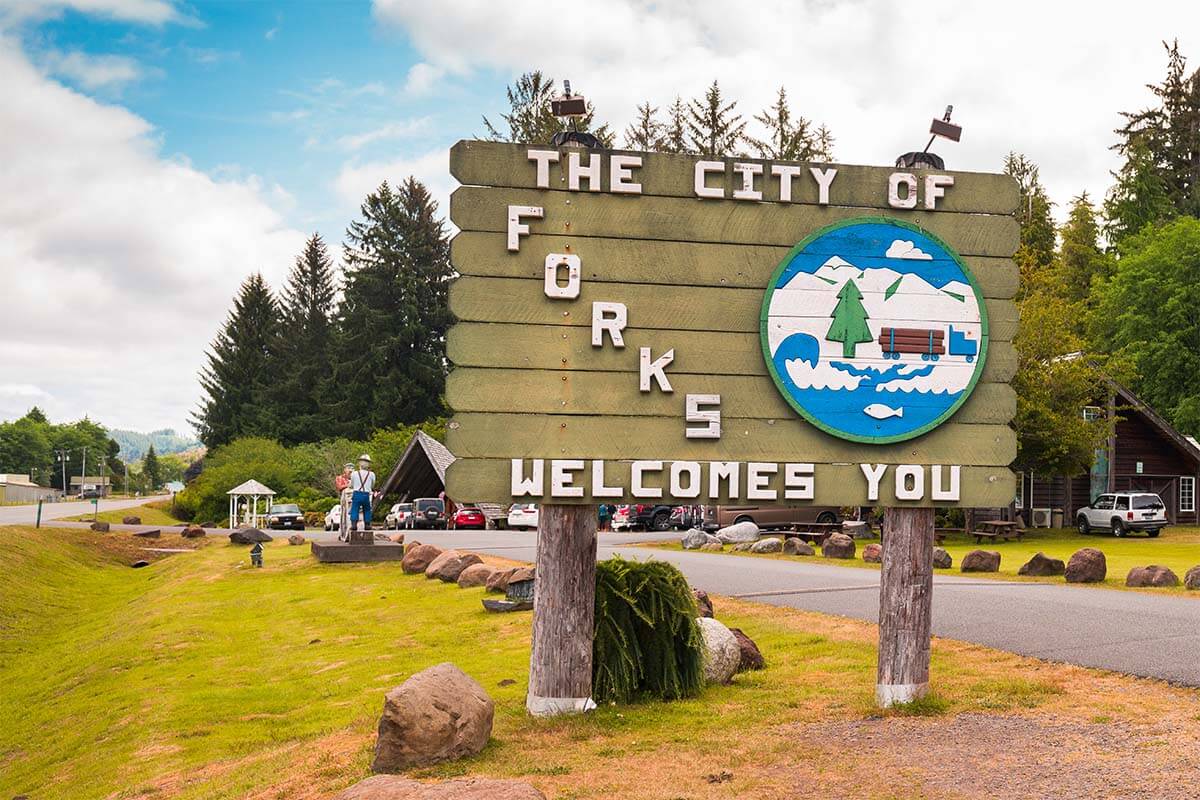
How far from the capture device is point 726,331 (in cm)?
784

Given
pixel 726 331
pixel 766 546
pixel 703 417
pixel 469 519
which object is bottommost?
pixel 469 519

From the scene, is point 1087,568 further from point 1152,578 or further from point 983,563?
point 983,563

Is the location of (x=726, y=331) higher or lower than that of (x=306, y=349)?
lower

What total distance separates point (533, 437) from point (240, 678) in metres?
6.81

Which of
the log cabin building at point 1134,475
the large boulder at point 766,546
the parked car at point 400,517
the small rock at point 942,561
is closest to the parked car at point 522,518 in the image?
the parked car at point 400,517

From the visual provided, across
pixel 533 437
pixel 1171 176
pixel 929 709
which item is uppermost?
pixel 1171 176

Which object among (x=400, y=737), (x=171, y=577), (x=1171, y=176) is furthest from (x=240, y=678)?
(x=1171, y=176)

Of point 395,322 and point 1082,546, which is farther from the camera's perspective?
point 395,322

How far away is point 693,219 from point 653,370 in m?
1.18

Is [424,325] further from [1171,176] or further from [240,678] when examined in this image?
[240,678]

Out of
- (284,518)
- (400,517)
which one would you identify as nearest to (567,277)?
(400,517)

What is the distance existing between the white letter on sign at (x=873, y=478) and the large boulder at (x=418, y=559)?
42.3 feet

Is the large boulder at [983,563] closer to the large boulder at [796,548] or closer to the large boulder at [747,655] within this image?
the large boulder at [796,548]

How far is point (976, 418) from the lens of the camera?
7.98m
